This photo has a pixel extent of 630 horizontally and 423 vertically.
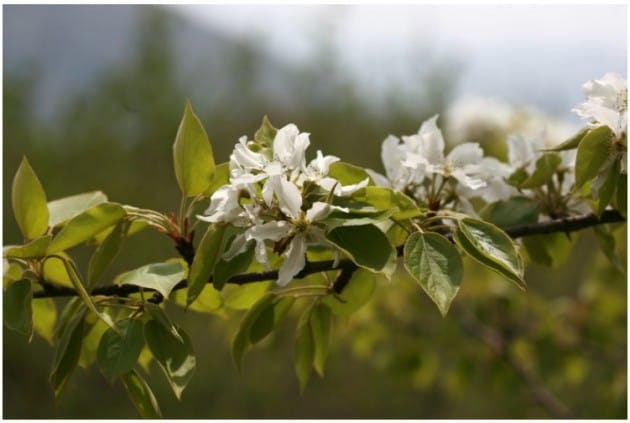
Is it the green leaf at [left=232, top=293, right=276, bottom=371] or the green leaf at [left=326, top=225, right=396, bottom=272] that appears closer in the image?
the green leaf at [left=326, top=225, right=396, bottom=272]

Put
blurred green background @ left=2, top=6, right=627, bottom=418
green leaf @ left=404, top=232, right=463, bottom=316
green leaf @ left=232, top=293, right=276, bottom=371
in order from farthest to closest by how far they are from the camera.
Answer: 1. blurred green background @ left=2, top=6, right=627, bottom=418
2. green leaf @ left=232, top=293, right=276, bottom=371
3. green leaf @ left=404, top=232, right=463, bottom=316

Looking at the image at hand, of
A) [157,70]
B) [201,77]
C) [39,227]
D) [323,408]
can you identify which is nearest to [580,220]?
[39,227]

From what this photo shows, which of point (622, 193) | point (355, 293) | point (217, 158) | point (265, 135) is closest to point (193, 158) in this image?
point (265, 135)

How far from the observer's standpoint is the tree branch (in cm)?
47

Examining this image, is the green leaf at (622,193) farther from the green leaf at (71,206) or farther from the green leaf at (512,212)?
the green leaf at (71,206)

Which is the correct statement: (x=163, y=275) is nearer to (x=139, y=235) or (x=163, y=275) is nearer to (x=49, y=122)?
(x=139, y=235)

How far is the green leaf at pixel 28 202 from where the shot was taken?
0.50 meters

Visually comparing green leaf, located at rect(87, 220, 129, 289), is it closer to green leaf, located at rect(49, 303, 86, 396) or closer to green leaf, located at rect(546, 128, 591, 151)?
green leaf, located at rect(49, 303, 86, 396)

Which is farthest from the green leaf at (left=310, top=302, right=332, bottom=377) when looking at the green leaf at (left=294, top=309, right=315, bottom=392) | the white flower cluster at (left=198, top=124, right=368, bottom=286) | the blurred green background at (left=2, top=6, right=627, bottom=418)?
the blurred green background at (left=2, top=6, right=627, bottom=418)

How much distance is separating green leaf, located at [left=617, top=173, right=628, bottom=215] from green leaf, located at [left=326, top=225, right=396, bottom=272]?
0.54 feet

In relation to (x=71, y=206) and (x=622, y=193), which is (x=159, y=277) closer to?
(x=71, y=206)

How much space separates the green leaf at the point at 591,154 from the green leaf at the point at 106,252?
27 centimetres

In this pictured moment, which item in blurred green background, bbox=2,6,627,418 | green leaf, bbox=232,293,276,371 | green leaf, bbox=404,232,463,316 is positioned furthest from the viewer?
blurred green background, bbox=2,6,627,418

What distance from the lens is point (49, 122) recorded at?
332 centimetres
